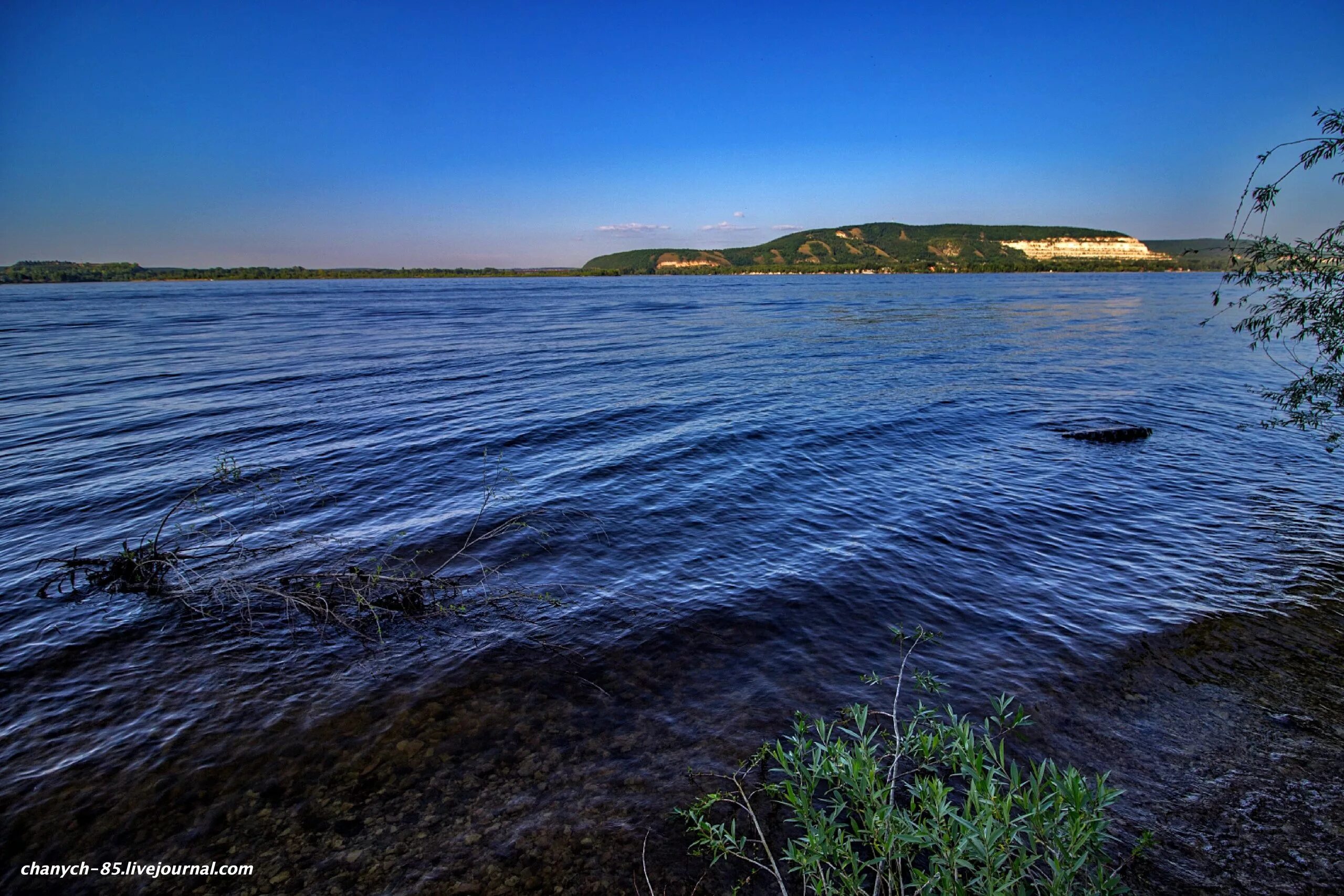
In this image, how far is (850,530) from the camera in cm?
1291

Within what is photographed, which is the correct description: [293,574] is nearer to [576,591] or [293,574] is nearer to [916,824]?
[576,591]

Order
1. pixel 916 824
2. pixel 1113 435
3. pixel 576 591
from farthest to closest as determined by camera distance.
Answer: pixel 1113 435 < pixel 576 591 < pixel 916 824

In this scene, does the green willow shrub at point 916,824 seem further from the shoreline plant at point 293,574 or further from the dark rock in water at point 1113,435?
the dark rock in water at point 1113,435

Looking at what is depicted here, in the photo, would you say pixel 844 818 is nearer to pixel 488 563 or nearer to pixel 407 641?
pixel 407 641

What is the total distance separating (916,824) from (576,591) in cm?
676

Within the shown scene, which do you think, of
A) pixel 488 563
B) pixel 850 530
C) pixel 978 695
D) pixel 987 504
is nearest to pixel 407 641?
pixel 488 563

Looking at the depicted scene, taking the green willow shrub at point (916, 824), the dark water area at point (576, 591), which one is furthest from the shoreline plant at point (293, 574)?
the green willow shrub at point (916, 824)

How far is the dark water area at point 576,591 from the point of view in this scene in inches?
233

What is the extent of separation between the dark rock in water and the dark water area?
489 millimetres

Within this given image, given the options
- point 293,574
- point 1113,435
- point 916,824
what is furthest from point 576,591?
point 1113,435

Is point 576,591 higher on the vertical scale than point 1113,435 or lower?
lower

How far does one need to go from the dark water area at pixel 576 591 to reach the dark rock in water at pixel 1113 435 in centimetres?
49

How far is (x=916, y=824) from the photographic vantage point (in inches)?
187

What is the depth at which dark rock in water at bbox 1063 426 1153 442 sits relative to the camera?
19812 mm
